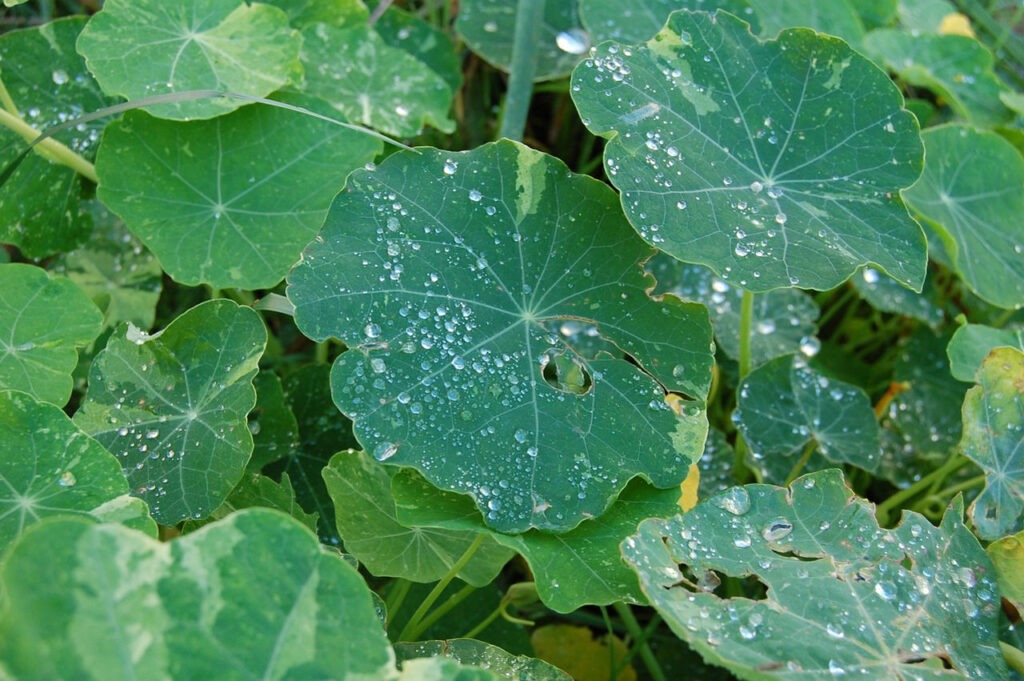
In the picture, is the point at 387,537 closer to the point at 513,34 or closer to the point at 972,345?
the point at 972,345

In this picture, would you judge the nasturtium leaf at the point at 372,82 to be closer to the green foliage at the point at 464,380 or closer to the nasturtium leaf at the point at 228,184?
the green foliage at the point at 464,380

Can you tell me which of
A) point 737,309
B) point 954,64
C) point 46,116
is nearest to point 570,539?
point 737,309

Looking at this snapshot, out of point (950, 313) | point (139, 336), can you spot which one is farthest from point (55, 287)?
point (950, 313)

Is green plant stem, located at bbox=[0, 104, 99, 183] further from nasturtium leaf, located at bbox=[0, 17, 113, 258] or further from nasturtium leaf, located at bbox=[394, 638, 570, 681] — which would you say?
nasturtium leaf, located at bbox=[394, 638, 570, 681]

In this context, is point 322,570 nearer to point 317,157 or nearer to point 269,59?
point 317,157

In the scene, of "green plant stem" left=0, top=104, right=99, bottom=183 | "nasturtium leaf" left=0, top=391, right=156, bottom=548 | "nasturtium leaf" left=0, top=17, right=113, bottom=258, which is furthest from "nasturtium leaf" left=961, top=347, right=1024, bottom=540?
"nasturtium leaf" left=0, top=17, right=113, bottom=258

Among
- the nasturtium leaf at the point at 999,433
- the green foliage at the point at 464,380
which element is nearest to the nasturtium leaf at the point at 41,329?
the green foliage at the point at 464,380

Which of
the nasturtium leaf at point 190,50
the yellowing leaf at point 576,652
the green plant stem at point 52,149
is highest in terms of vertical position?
the nasturtium leaf at point 190,50
